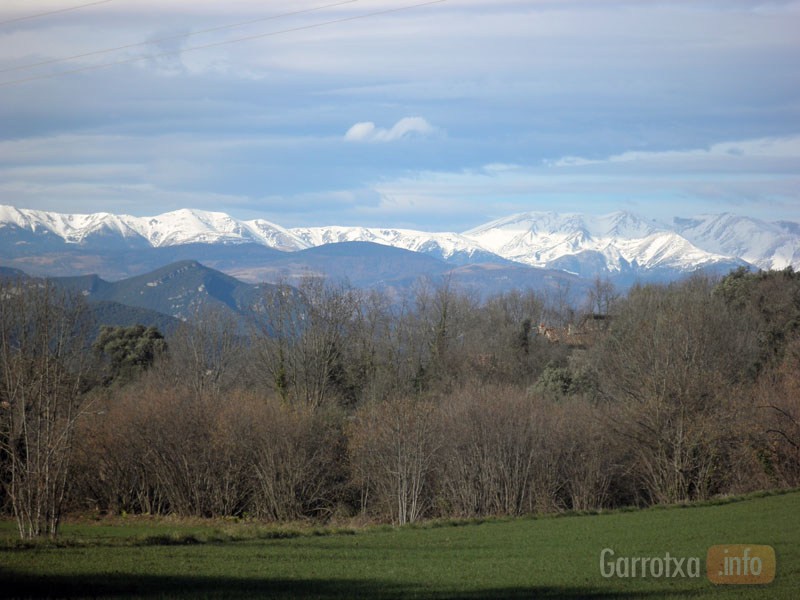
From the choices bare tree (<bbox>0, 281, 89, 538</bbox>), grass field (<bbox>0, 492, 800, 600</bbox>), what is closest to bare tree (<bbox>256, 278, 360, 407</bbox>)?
bare tree (<bbox>0, 281, 89, 538</bbox>)

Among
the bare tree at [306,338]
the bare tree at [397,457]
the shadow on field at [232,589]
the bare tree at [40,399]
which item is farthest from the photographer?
the bare tree at [306,338]

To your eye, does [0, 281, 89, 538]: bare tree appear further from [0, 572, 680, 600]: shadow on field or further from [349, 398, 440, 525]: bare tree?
[349, 398, 440, 525]: bare tree

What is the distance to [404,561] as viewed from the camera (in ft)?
64.6

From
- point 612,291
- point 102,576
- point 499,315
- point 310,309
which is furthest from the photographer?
point 612,291

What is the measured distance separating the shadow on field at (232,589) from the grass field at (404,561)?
21 millimetres

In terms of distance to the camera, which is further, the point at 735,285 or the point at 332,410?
the point at 735,285

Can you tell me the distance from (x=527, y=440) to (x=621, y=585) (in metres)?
23.6

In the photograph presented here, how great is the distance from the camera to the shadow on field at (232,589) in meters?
14.2

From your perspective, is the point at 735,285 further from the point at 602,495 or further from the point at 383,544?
the point at 383,544

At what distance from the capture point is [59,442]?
23203mm

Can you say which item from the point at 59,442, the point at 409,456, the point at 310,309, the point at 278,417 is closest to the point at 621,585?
the point at 59,442

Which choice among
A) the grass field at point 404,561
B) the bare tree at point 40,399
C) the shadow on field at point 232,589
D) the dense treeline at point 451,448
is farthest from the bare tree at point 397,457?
the shadow on field at point 232,589

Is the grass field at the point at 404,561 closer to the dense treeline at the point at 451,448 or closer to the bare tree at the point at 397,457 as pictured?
the bare tree at the point at 397,457

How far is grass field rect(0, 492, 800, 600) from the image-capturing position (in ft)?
49.8
